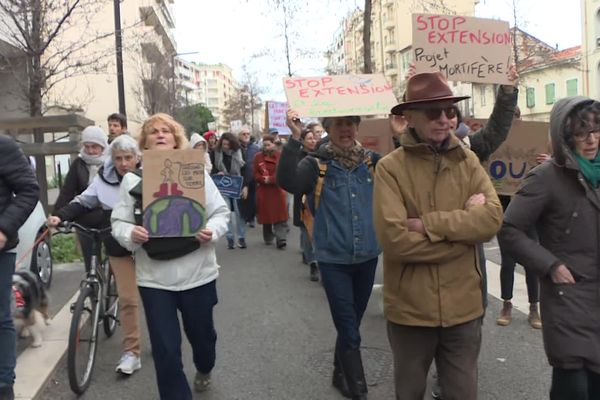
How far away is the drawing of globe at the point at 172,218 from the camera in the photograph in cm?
350

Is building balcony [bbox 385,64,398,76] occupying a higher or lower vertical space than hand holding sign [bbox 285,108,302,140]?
higher

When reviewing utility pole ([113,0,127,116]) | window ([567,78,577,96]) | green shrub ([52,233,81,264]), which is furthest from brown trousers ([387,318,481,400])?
window ([567,78,577,96])

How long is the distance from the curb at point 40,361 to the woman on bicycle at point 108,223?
0.54 metres

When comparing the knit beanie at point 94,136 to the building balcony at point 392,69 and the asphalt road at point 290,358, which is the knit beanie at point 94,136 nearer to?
the asphalt road at point 290,358

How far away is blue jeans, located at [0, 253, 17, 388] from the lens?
363 cm

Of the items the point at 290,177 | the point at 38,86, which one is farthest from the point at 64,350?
the point at 38,86

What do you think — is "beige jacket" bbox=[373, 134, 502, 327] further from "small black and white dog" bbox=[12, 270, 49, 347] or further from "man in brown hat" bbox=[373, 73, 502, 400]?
"small black and white dog" bbox=[12, 270, 49, 347]

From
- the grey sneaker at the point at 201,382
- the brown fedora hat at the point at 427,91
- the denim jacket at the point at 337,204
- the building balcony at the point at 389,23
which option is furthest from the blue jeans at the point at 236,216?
the building balcony at the point at 389,23

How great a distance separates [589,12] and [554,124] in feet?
146

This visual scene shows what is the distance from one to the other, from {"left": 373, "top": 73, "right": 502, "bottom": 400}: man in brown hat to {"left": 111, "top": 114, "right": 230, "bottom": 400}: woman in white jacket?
1.19 m

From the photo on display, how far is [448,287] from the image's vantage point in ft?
9.19

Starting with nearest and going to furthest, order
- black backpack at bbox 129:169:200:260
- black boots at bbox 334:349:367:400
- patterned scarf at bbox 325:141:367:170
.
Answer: black backpack at bbox 129:169:200:260, black boots at bbox 334:349:367:400, patterned scarf at bbox 325:141:367:170

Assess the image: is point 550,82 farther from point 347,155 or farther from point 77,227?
point 77,227

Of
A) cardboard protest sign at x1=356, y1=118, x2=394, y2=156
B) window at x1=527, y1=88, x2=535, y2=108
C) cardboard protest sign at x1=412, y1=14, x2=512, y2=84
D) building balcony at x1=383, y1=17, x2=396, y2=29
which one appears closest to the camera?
cardboard protest sign at x1=412, y1=14, x2=512, y2=84
